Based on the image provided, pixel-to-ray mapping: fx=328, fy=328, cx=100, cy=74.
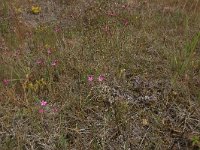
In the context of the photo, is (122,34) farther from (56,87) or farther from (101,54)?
(56,87)

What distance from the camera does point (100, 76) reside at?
3146 millimetres

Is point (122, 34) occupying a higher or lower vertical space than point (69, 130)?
higher

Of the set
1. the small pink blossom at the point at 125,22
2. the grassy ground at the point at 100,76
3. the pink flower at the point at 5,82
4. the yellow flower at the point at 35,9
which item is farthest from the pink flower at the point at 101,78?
the yellow flower at the point at 35,9

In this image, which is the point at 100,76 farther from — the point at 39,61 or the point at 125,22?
the point at 125,22

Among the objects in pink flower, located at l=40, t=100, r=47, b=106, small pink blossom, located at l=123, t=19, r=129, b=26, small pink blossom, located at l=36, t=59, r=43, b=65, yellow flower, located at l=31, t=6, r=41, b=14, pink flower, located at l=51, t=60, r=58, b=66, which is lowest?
pink flower, located at l=40, t=100, r=47, b=106

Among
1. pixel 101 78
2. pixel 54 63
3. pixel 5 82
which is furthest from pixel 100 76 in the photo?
pixel 5 82

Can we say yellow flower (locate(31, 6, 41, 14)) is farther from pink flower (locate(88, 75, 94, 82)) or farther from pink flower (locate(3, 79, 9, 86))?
pink flower (locate(88, 75, 94, 82))

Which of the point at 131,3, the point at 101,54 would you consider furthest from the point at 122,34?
the point at 131,3

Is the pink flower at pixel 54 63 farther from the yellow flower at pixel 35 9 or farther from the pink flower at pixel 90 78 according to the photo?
the yellow flower at pixel 35 9

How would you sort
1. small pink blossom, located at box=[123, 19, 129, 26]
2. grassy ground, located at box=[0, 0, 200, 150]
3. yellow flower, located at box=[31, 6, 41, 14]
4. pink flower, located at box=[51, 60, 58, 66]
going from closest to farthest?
grassy ground, located at box=[0, 0, 200, 150] → pink flower, located at box=[51, 60, 58, 66] → small pink blossom, located at box=[123, 19, 129, 26] → yellow flower, located at box=[31, 6, 41, 14]

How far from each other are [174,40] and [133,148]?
162 cm

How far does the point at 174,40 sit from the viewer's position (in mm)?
3793

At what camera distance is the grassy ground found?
2.75m

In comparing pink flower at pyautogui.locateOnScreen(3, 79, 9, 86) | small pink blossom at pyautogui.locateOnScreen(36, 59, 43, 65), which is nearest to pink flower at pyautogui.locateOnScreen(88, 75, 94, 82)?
small pink blossom at pyautogui.locateOnScreen(36, 59, 43, 65)
